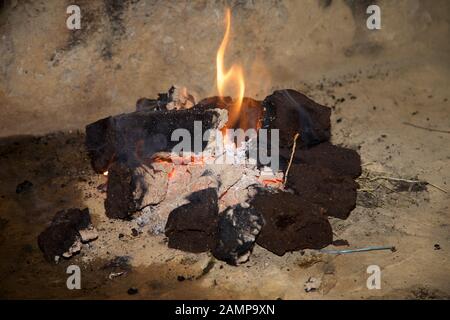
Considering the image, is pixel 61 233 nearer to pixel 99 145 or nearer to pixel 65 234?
pixel 65 234

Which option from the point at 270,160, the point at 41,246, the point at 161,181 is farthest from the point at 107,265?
the point at 270,160

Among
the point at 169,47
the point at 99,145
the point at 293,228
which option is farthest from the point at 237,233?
the point at 169,47

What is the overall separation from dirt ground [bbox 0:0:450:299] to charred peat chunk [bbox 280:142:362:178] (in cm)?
25

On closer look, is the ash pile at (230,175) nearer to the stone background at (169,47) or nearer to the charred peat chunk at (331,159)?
the charred peat chunk at (331,159)

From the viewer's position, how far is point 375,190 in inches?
204

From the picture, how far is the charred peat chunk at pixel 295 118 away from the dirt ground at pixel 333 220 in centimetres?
82

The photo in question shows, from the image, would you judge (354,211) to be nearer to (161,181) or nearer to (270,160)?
(270,160)

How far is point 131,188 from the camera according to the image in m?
4.79

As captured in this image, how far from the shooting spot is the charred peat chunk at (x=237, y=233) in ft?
14.0

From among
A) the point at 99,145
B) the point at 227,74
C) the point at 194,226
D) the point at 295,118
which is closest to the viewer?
the point at 194,226

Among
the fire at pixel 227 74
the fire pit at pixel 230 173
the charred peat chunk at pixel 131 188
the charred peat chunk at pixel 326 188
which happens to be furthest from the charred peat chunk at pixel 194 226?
the fire at pixel 227 74

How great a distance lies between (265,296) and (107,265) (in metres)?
1.63

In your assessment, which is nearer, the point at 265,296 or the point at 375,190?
the point at 265,296

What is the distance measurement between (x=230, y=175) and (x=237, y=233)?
2.78ft
